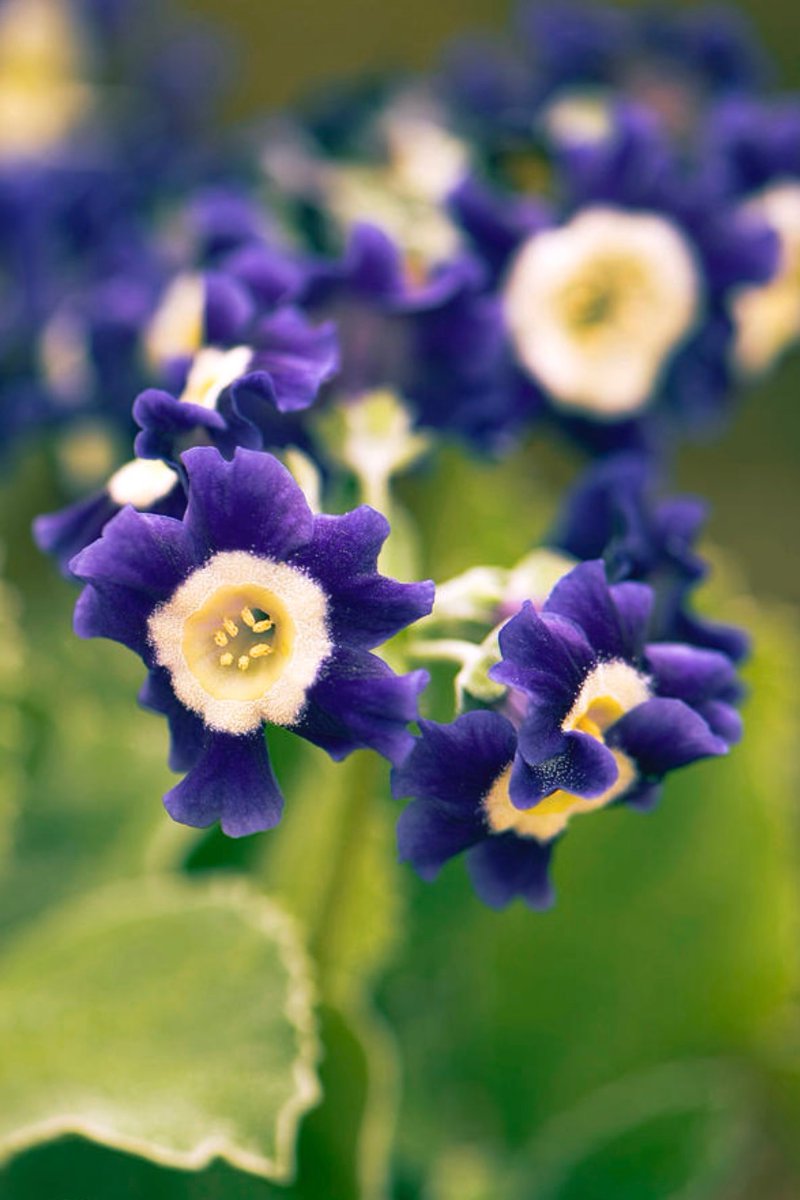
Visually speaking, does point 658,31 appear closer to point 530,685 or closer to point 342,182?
point 342,182

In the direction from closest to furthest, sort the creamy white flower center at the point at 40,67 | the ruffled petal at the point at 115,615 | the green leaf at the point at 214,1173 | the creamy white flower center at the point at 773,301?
1. the ruffled petal at the point at 115,615
2. the green leaf at the point at 214,1173
3. the creamy white flower center at the point at 773,301
4. the creamy white flower center at the point at 40,67

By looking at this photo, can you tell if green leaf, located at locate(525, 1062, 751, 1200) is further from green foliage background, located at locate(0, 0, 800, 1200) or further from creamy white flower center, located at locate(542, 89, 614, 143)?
creamy white flower center, located at locate(542, 89, 614, 143)

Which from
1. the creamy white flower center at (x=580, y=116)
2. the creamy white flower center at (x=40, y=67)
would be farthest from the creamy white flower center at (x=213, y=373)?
the creamy white flower center at (x=40, y=67)

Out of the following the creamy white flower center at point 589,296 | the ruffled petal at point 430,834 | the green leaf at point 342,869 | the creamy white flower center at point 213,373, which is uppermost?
the creamy white flower center at point 589,296

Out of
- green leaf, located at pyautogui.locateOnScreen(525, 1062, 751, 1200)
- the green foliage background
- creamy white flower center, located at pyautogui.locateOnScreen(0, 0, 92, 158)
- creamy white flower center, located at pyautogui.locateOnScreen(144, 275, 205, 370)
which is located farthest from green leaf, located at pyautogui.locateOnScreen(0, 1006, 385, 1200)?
creamy white flower center, located at pyautogui.locateOnScreen(0, 0, 92, 158)

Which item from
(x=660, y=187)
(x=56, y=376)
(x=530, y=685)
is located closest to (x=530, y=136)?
(x=660, y=187)

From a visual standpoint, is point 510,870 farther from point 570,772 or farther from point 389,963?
point 389,963

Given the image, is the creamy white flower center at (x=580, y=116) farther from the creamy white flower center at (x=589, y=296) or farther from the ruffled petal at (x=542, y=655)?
the ruffled petal at (x=542, y=655)
